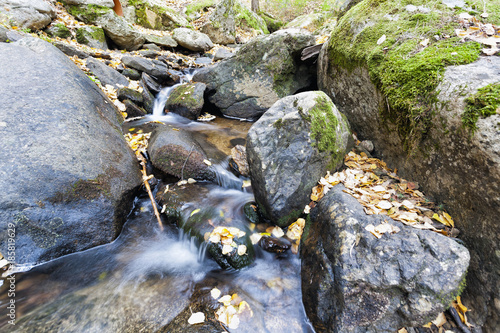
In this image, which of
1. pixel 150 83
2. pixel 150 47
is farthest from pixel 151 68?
pixel 150 47

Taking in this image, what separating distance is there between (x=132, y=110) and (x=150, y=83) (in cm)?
173

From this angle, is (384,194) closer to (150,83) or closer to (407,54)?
(407,54)

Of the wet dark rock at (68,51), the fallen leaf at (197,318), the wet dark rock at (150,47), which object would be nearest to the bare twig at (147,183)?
the fallen leaf at (197,318)

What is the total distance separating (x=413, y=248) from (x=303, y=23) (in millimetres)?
13041

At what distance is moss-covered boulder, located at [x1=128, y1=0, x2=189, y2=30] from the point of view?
38.6 ft

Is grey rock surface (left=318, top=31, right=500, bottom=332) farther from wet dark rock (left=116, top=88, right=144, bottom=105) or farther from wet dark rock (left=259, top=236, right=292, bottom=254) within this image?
wet dark rock (left=116, top=88, right=144, bottom=105)

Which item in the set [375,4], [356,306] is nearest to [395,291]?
[356,306]

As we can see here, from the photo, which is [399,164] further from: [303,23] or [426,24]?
[303,23]

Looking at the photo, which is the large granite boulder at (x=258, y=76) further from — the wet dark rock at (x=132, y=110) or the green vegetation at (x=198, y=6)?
the green vegetation at (x=198, y=6)

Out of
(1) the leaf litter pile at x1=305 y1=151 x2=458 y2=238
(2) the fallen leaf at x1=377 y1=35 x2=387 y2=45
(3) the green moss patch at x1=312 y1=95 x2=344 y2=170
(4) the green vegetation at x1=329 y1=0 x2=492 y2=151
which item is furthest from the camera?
(2) the fallen leaf at x1=377 y1=35 x2=387 y2=45

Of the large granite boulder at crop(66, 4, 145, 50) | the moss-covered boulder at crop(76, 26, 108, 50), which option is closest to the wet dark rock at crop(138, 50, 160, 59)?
the large granite boulder at crop(66, 4, 145, 50)

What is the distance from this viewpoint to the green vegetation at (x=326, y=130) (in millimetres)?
3119

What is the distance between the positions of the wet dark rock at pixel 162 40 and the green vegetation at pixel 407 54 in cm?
927

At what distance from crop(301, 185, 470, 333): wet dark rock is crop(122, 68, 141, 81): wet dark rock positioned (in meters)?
7.27
